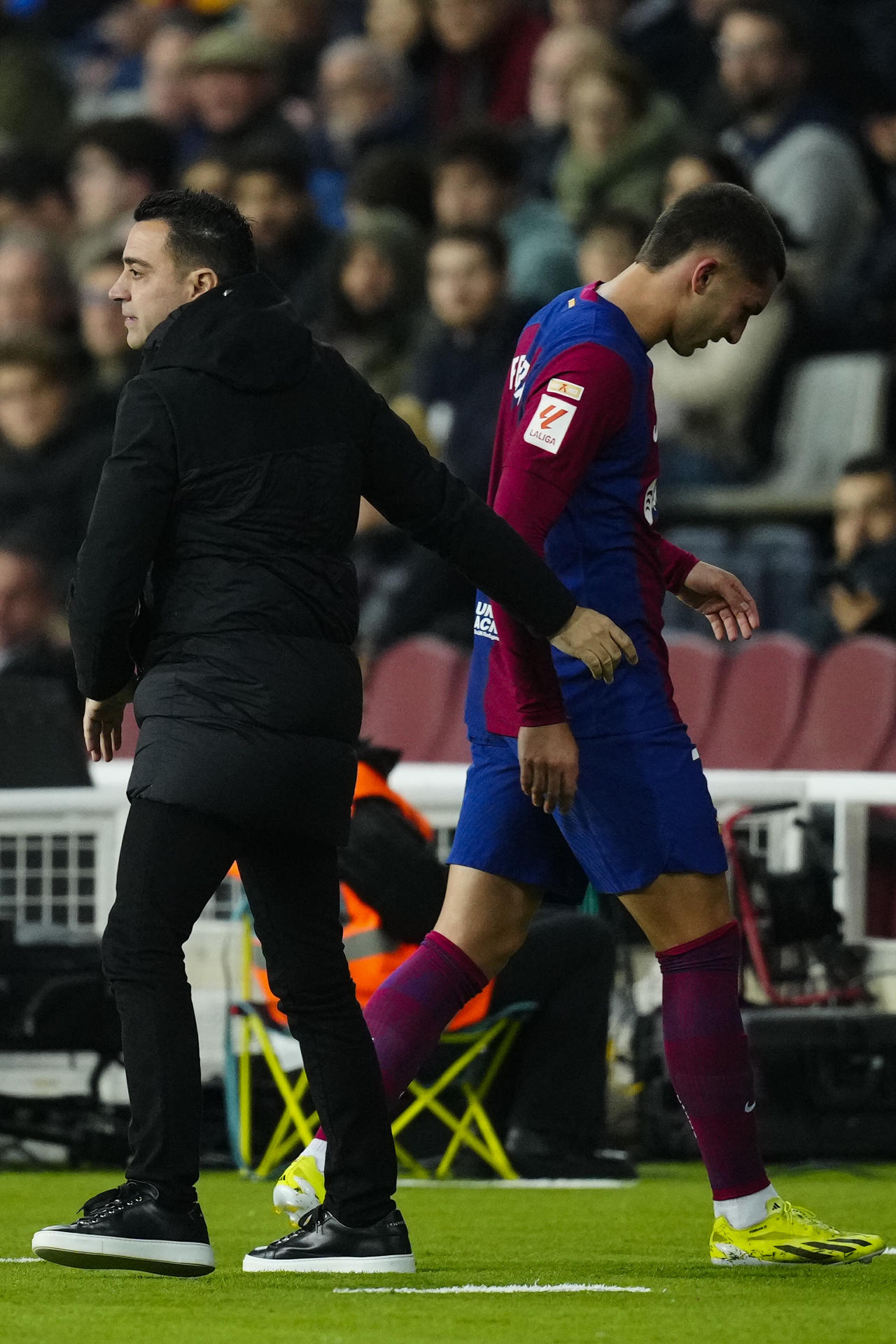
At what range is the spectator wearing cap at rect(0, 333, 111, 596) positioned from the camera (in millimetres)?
11133

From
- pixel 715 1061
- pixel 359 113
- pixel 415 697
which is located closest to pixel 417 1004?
pixel 715 1061

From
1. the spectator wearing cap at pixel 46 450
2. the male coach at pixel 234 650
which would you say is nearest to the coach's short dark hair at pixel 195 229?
the male coach at pixel 234 650

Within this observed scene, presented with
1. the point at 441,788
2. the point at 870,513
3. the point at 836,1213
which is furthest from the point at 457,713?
the point at 836,1213

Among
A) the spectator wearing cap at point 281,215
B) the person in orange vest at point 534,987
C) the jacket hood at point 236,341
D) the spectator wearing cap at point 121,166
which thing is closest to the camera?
the jacket hood at point 236,341

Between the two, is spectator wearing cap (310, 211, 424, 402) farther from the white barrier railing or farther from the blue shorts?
the blue shorts

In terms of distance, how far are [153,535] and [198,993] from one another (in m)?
2.98

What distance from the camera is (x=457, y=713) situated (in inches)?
338

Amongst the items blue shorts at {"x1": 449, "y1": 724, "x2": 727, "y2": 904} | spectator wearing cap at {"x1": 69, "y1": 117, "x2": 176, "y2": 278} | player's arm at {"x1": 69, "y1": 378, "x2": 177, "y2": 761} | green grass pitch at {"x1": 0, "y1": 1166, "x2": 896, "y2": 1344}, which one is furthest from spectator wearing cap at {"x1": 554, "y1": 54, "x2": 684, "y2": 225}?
player's arm at {"x1": 69, "y1": 378, "x2": 177, "y2": 761}

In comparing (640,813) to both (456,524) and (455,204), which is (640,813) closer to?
(456,524)

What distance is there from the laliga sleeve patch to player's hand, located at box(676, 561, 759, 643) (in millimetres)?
499

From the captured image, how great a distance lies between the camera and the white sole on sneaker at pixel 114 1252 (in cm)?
340

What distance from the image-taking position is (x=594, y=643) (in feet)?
11.7

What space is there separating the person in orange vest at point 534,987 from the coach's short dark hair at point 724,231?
187 centimetres

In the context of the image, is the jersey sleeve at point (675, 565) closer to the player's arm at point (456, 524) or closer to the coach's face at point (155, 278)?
the player's arm at point (456, 524)
